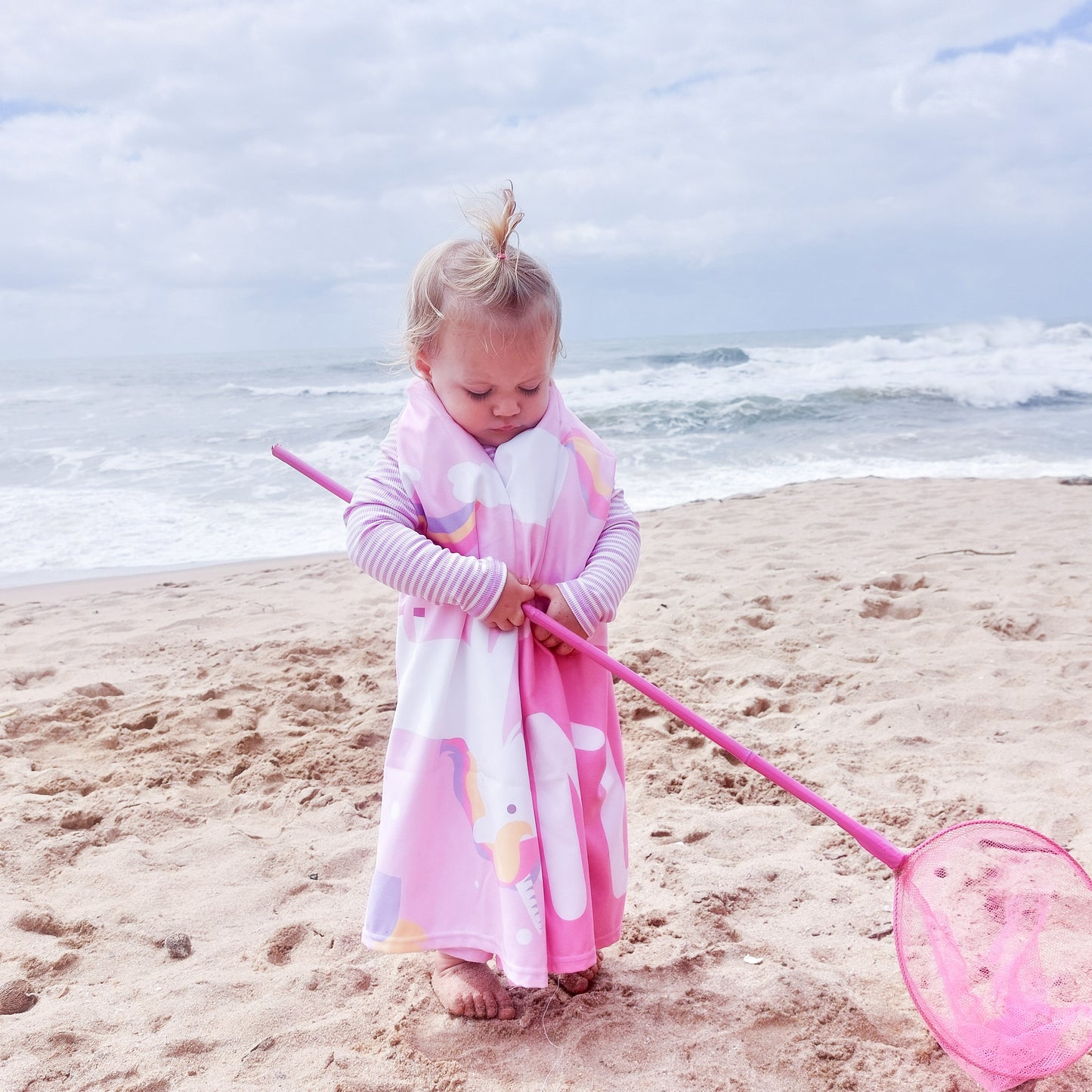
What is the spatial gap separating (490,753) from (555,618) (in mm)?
273

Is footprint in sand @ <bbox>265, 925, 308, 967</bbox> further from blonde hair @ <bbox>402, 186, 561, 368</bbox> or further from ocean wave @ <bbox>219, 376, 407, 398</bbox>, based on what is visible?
ocean wave @ <bbox>219, 376, 407, 398</bbox>

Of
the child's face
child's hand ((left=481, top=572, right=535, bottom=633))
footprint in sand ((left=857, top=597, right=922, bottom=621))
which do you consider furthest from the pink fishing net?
footprint in sand ((left=857, top=597, right=922, bottom=621))

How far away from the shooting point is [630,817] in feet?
9.08

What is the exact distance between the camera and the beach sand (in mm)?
1827

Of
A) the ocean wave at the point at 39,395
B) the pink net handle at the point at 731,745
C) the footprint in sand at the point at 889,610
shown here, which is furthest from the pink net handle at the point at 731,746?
the ocean wave at the point at 39,395

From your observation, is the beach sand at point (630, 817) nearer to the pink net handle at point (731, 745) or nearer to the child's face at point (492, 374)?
the pink net handle at point (731, 745)

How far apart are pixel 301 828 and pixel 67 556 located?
4.70 m

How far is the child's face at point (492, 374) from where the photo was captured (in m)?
1.76

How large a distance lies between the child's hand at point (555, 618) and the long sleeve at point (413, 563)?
0.10 meters

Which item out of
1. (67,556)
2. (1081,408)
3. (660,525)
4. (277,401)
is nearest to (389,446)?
(660,525)

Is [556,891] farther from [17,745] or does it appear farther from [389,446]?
[17,745]

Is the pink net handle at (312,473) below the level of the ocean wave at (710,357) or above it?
below

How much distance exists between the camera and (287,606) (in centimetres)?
502

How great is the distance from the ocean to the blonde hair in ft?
4.97
